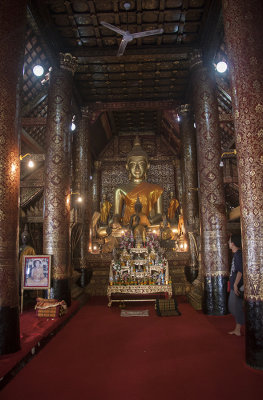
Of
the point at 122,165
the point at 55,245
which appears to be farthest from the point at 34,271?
the point at 122,165

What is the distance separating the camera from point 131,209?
1319 cm

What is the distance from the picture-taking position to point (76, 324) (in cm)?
568

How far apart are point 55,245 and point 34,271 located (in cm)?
79

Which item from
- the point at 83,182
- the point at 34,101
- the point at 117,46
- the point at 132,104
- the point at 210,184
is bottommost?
the point at 210,184

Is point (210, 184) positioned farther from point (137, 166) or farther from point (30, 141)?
point (137, 166)

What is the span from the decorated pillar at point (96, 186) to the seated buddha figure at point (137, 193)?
1.37 metres

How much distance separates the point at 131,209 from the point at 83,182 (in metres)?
3.91

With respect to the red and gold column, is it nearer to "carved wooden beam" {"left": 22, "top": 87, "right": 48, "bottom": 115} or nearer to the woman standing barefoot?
the woman standing barefoot

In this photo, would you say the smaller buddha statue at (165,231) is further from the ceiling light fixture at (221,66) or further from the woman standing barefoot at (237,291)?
the woman standing barefoot at (237,291)

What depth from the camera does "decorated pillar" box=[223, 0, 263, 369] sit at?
3.48 m

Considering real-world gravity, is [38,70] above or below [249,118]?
above

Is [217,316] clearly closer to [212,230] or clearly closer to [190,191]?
[212,230]

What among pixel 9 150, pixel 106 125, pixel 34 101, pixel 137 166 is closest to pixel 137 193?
pixel 137 166

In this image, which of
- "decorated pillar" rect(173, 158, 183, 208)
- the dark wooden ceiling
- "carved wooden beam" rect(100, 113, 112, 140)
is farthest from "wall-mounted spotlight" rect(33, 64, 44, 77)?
"decorated pillar" rect(173, 158, 183, 208)
